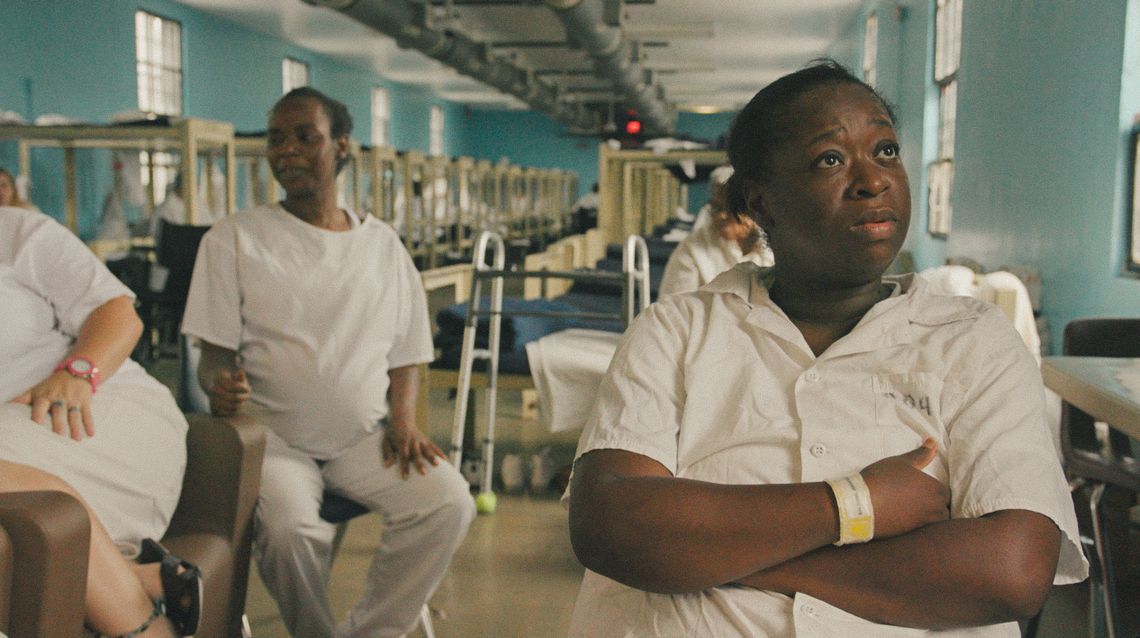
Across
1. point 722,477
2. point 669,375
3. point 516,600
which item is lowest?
point 516,600

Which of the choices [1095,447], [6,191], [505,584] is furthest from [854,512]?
[6,191]

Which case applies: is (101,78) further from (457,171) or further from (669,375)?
(669,375)

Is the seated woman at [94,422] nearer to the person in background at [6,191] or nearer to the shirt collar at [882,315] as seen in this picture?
the shirt collar at [882,315]

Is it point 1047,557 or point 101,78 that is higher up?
point 101,78

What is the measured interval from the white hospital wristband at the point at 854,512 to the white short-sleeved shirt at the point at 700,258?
269cm

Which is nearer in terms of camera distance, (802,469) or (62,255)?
(802,469)

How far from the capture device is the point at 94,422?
5.90ft

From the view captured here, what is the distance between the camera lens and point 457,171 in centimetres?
1097

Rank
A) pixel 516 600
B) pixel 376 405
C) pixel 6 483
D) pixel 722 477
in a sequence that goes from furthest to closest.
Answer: pixel 516 600 < pixel 376 405 < pixel 6 483 < pixel 722 477

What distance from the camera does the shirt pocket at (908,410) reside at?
118 cm

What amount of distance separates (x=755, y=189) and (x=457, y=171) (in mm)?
9818

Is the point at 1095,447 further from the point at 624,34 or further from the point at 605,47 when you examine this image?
the point at 624,34

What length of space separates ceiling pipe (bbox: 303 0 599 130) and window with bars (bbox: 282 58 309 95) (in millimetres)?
2713

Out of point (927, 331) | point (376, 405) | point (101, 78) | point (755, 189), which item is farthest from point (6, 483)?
point (101, 78)
